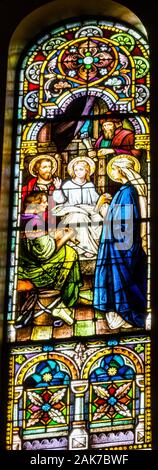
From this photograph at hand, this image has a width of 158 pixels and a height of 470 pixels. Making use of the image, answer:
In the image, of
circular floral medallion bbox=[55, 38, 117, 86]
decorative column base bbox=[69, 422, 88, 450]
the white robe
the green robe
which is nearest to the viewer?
decorative column base bbox=[69, 422, 88, 450]

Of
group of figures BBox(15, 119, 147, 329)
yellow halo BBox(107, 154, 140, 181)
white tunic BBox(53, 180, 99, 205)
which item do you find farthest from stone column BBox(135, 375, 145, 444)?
yellow halo BBox(107, 154, 140, 181)

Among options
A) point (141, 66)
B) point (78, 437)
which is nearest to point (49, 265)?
point (78, 437)

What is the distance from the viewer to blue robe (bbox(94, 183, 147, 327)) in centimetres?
1948

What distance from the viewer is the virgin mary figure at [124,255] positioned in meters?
19.5

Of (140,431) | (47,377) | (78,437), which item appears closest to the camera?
(140,431)

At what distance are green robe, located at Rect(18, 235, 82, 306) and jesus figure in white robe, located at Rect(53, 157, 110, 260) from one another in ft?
0.43

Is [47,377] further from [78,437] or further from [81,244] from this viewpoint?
[81,244]

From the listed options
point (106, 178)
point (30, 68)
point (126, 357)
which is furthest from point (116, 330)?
point (30, 68)

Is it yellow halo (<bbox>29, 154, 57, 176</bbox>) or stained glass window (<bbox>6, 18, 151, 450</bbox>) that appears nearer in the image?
stained glass window (<bbox>6, 18, 151, 450</bbox>)

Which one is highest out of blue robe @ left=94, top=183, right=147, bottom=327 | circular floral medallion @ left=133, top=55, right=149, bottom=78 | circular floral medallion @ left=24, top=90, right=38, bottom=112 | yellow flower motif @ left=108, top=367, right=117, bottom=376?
circular floral medallion @ left=133, top=55, right=149, bottom=78

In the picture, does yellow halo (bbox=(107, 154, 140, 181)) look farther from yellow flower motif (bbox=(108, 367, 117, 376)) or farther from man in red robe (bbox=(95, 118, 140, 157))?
yellow flower motif (bbox=(108, 367, 117, 376))

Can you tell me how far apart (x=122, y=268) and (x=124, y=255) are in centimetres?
12

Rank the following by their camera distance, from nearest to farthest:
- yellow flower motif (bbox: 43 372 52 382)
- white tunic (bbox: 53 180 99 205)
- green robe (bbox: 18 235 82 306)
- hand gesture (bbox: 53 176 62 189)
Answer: yellow flower motif (bbox: 43 372 52 382)
green robe (bbox: 18 235 82 306)
white tunic (bbox: 53 180 99 205)
hand gesture (bbox: 53 176 62 189)

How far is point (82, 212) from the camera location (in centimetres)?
2011
